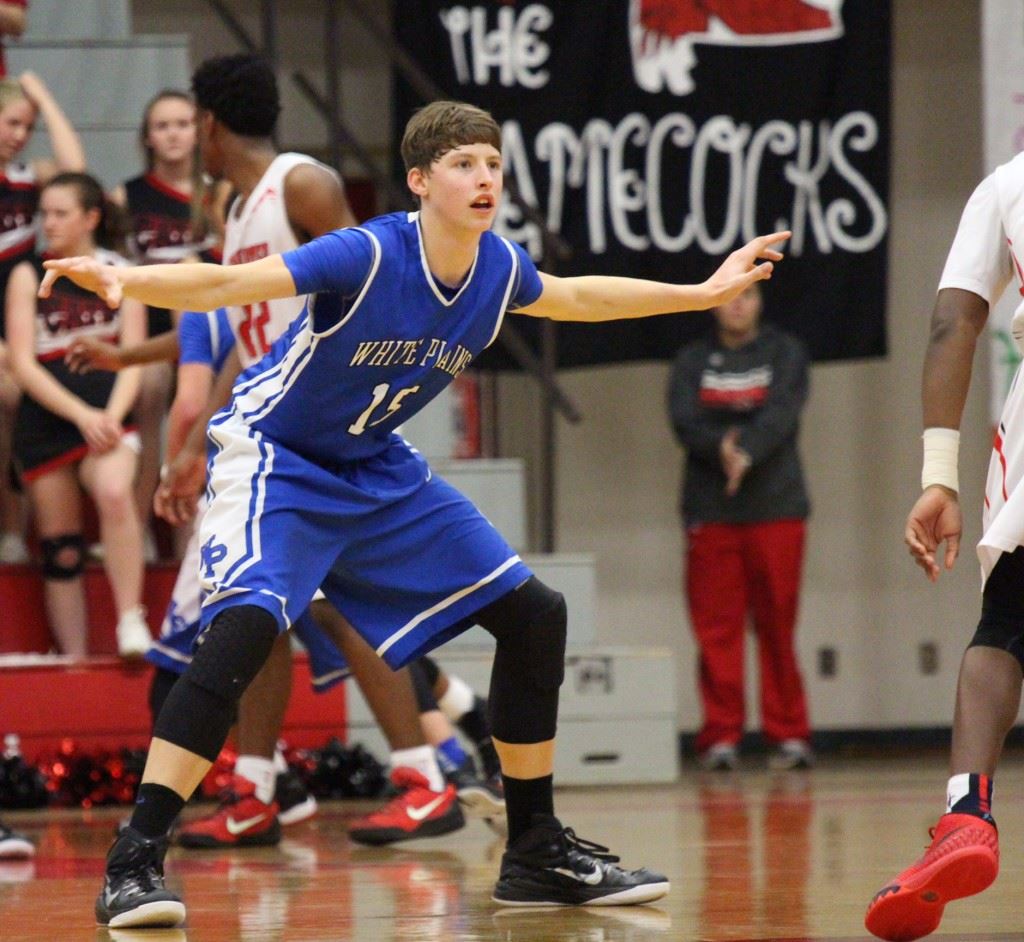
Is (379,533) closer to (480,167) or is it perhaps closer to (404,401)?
(404,401)

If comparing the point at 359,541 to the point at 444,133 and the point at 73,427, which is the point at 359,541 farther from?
the point at 73,427

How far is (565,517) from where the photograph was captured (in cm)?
856

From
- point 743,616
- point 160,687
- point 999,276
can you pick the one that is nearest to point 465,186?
point 999,276

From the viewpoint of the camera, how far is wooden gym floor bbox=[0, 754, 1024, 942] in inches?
123

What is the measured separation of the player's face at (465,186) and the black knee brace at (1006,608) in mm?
1097

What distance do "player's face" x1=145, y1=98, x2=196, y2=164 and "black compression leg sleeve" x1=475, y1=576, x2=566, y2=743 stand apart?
361 cm

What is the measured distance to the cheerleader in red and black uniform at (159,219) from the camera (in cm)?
658

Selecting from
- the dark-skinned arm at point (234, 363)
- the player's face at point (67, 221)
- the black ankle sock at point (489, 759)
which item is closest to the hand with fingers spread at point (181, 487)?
the dark-skinned arm at point (234, 363)

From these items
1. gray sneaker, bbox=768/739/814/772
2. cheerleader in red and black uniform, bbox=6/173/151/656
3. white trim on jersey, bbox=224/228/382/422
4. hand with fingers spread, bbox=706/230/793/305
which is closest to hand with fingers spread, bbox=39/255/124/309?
white trim on jersey, bbox=224/228/382/422

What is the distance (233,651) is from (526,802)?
2.18 feet

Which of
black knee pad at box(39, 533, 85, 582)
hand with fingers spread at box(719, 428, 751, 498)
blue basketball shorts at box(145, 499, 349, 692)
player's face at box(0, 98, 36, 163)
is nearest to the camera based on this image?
blue basketball shorts at box(145, 499, 349, 692)

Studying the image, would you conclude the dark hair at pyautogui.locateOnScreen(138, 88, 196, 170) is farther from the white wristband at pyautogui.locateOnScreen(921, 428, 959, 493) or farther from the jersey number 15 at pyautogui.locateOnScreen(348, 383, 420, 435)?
the white wristband at pyautogui.locateOnScreen(921, 428, 959, 493)

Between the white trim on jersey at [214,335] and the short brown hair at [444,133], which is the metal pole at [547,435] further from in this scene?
the short brown hair at [444,133]

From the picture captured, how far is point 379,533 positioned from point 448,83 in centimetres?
448
